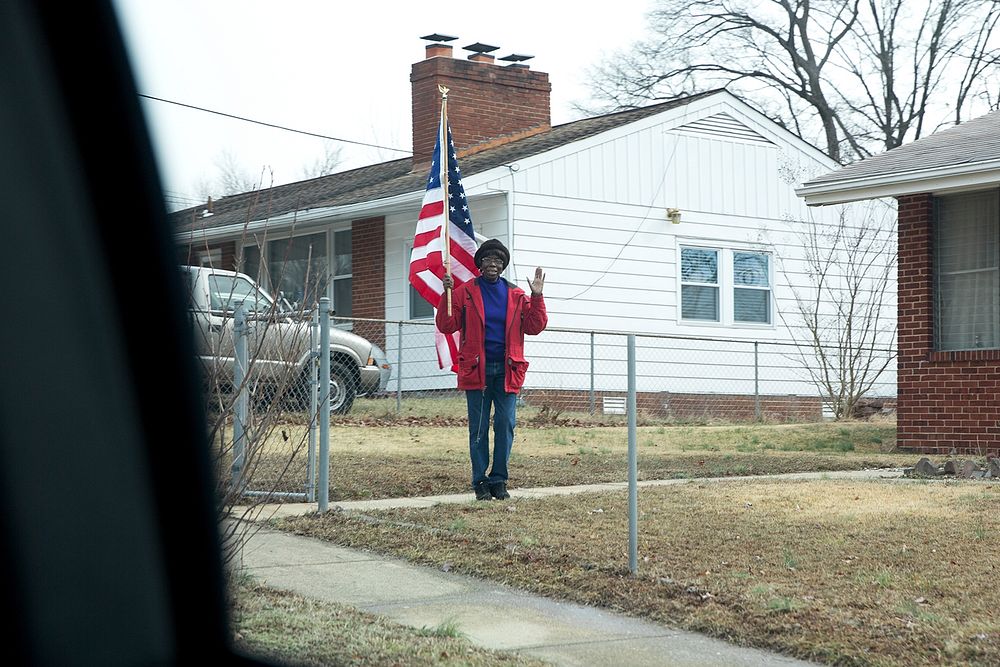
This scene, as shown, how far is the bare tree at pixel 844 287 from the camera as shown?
22.3 metres

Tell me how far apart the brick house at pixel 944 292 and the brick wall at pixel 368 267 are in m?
8.64

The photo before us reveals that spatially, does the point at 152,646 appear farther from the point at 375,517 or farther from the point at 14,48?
the point at 375,517

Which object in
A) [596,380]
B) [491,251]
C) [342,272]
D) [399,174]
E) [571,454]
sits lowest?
[571,454]

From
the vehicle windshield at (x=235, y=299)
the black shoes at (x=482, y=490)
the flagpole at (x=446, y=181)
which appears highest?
the flagpole at (x=446, y=181)

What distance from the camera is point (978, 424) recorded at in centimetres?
1409

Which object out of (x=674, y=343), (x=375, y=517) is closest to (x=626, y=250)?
(x=674, y=343)

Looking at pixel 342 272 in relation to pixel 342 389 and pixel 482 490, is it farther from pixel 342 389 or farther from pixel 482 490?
pixel 482 490

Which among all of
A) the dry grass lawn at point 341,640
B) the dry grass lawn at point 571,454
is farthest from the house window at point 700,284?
the dry grass lawn at point 341,640

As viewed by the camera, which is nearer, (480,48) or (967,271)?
(967,271)

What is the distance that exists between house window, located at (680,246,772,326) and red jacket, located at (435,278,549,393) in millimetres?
12277

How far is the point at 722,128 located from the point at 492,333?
13.8 m

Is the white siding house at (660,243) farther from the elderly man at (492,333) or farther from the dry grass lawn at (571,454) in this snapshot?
the elderly man at (492,333)

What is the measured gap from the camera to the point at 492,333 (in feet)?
31.1

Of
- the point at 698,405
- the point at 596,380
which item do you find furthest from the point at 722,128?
the point at 596,380
